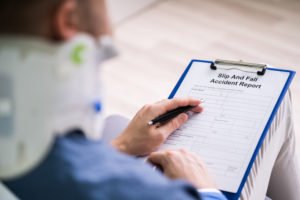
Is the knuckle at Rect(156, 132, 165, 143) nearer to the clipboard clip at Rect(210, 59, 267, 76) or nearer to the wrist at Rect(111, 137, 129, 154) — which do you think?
the wrist at Rect(111, 137, 129, 154)

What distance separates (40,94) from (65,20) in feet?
0.28

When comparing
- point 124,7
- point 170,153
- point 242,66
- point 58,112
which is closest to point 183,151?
point 170,153

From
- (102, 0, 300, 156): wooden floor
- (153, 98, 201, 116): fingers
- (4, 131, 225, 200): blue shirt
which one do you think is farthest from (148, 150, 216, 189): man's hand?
(102, 0, 300, 156): wooden floor

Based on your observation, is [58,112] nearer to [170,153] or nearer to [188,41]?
[170,153]

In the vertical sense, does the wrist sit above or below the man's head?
below

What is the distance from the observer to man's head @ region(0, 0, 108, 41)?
553mm

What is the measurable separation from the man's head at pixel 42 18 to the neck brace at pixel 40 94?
0.01 m

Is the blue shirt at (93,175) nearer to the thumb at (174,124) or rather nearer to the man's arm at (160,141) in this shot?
the man's arm at (160,141)

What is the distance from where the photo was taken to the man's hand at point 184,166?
0.90m

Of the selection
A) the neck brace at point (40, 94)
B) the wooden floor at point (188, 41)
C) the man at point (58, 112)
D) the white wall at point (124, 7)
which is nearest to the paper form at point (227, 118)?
the man at point (58, 112)

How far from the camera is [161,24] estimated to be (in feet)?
8.87

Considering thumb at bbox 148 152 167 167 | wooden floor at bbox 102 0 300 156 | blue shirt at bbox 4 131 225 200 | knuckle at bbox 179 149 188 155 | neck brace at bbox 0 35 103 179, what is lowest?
wooden floor at bbox 102 0 300 156

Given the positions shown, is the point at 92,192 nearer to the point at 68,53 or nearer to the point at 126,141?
the point at 68,53

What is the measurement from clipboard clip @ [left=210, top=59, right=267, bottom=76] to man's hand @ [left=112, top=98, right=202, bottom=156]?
5.5 inches
